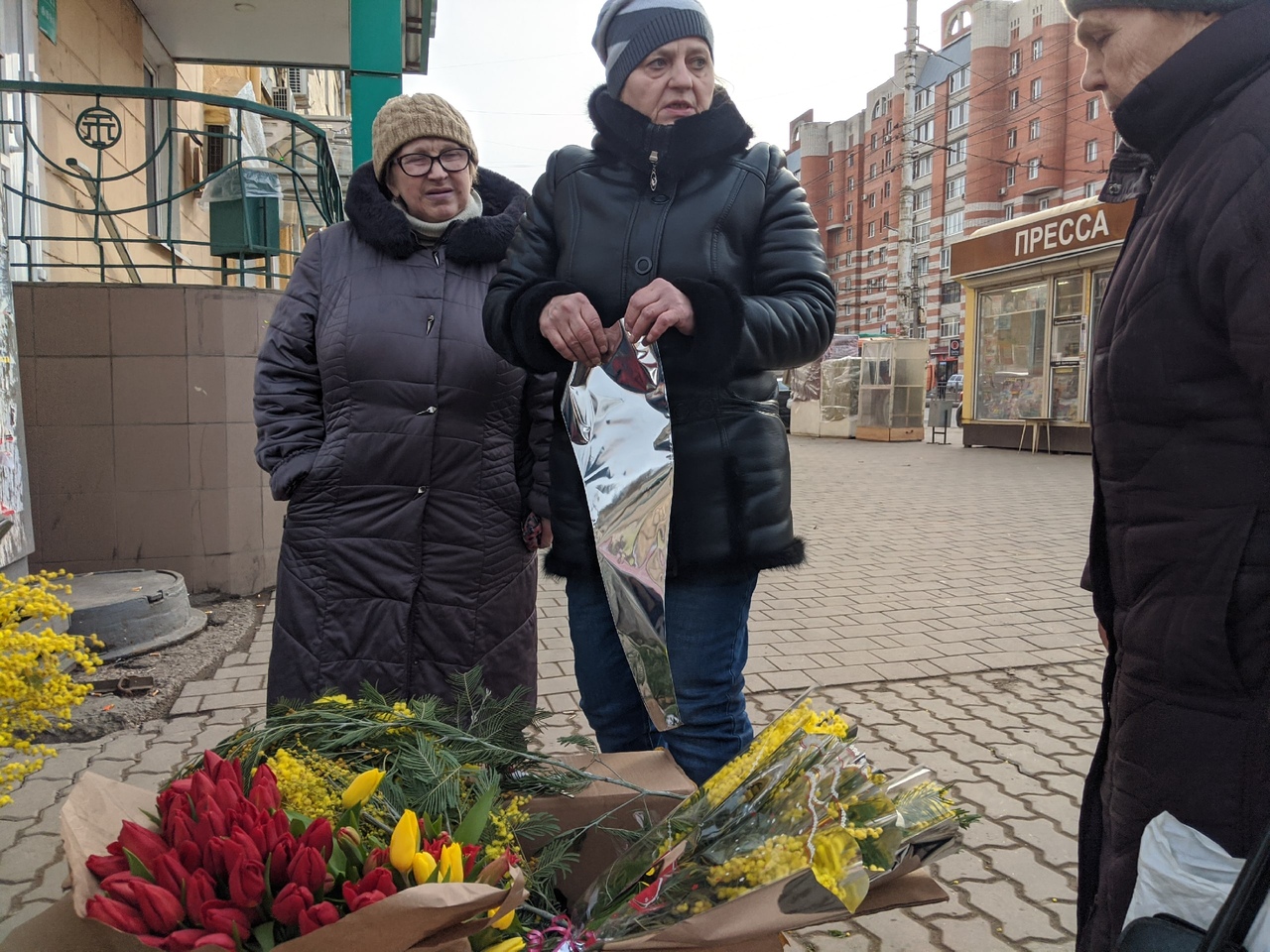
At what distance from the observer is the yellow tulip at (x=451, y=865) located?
105 cm

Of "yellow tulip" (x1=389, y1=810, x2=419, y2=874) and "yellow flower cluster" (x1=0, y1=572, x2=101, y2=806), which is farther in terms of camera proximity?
"yellow flower cluster" (x1=0, y1=572, x2=101, y2=806)

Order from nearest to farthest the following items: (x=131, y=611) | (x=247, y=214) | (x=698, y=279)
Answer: (x=698, y=279)
(x=131, y=611)
(x=247, y=214)

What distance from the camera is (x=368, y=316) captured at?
8.49 ft

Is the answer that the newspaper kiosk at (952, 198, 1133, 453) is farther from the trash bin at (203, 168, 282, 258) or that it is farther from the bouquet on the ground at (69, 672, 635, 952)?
the bouquet on the ground at (69, 672, 635, 952)

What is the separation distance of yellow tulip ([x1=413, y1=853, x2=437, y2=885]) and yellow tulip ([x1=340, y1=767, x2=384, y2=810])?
15cm

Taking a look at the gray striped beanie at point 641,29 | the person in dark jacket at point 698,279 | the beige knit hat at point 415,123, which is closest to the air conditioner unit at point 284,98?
the beige knit hat at point 415,123

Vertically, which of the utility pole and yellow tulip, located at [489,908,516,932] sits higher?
the utility pole

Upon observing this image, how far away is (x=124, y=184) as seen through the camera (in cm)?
790

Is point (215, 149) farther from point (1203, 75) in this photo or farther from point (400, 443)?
point (1203, 75)

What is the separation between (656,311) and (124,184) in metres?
7.58

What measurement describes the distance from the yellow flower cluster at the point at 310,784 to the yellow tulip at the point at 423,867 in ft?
0.61

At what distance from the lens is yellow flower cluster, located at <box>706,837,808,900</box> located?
106 centimetres

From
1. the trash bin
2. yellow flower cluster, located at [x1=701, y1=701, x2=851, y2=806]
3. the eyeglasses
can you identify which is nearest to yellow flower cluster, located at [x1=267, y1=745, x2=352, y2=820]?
yellow flower cluster, located at [x1=701, y1=701, x2=851, y2=806]

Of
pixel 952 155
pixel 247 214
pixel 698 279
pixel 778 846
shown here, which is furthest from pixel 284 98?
pixel 952 155
